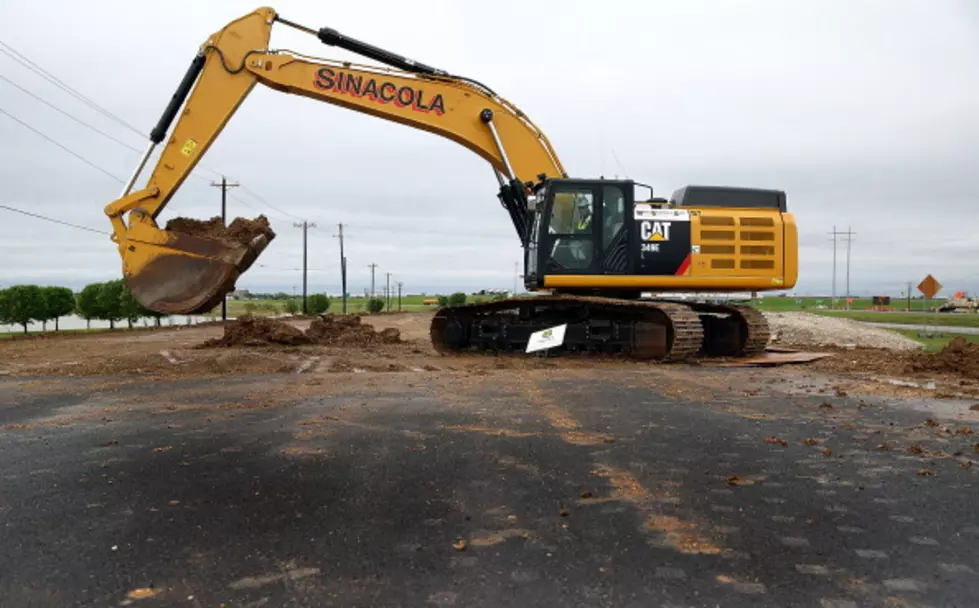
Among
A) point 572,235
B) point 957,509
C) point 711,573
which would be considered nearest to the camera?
point 711,573

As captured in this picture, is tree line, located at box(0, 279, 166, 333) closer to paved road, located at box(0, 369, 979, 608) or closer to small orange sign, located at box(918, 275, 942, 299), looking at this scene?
paved road, located at box(0, 369, 979, 608)

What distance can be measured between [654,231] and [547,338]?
2.96 metres

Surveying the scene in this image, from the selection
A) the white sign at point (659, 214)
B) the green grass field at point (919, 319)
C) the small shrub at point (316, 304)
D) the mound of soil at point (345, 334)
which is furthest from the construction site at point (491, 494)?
the small shrub at point (316, 304)

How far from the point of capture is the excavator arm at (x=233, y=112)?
11.9m

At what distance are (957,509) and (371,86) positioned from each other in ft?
39.7

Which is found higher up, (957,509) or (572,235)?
(572,235)

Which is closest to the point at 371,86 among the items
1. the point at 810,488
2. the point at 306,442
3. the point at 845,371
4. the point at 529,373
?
the point at 529,373

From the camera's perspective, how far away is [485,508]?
14.0 ft

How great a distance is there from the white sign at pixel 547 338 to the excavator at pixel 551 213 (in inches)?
7.0

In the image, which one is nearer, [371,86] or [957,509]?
[957,509]

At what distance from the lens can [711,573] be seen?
3.33 metres

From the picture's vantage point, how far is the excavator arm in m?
11.9

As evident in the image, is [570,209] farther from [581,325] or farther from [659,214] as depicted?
[581,325]

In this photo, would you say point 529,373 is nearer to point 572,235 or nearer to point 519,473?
point 572,235
